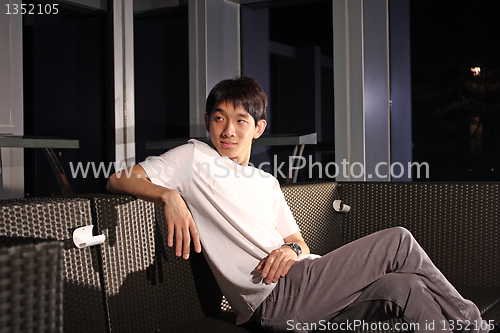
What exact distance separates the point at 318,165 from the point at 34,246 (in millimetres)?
3518

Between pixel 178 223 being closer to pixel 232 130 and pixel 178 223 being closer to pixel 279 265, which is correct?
pixel 279 265

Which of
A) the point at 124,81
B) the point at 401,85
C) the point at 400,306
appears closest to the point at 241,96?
the point at 400,306

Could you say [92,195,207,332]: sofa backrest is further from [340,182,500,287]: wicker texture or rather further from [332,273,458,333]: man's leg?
[340,182,500,287]: wicker texture

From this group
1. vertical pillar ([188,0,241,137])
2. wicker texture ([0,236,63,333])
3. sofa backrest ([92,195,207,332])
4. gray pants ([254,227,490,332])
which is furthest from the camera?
Result: vertical pillar ([188,0,241,137])

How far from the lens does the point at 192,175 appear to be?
4.18ft

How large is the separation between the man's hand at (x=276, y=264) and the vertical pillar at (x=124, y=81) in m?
2.94

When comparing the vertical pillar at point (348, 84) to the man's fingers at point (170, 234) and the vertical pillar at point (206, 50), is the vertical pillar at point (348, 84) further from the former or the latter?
the man's fingers at point (170, 234)

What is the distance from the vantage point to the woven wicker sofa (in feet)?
3.12

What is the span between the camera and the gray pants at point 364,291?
1.13 metres

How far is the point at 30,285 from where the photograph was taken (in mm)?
544

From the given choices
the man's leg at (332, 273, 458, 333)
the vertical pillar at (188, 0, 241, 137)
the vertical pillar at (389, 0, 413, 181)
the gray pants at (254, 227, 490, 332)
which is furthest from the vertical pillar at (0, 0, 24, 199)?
the vertical pillar at (389, 0, 413, 181)

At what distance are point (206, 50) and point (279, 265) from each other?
3.13 metres

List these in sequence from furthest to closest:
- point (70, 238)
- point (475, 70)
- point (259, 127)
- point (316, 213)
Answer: point (475, 70), point (316, 213), point (259, 127), point (70, 238)

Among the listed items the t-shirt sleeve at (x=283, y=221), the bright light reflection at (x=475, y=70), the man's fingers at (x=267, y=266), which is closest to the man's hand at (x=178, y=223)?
the man's fingers at (x=267, y=266)
